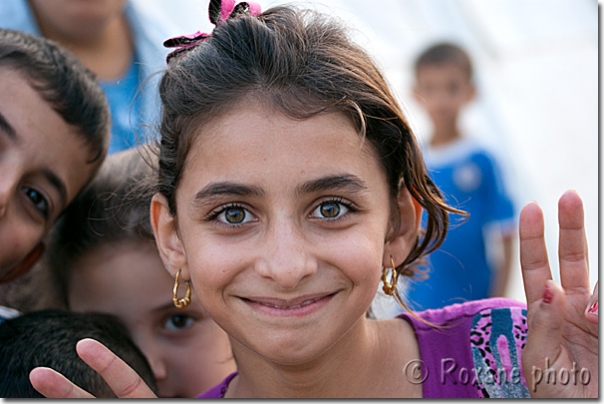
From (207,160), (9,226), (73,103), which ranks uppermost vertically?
(73,103)

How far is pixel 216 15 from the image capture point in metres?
A: 1.68

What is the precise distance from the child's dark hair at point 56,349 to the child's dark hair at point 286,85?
1.31ft

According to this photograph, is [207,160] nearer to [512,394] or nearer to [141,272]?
[141,272]

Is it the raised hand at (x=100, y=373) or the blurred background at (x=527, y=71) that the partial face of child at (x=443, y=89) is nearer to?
the blurred background at (x=527, y=71)

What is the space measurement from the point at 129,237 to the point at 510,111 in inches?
186

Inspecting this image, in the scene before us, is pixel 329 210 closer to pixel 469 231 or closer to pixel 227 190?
pixel 227 190

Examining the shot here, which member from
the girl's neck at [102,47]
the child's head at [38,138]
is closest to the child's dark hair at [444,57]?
the girl's neck at [102,47]

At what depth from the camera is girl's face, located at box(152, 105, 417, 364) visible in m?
1.39

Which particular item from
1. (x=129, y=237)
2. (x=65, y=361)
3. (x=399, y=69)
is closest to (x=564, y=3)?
(x=399, y=69)

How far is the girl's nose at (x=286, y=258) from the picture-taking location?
134 centimetres

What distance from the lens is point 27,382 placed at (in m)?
1.61

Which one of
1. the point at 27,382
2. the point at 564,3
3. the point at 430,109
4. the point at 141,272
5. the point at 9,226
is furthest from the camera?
the point at 564,3

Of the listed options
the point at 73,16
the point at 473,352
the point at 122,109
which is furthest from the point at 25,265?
the point at 473,352

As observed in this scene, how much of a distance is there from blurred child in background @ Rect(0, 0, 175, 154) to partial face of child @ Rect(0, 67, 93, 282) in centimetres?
43
